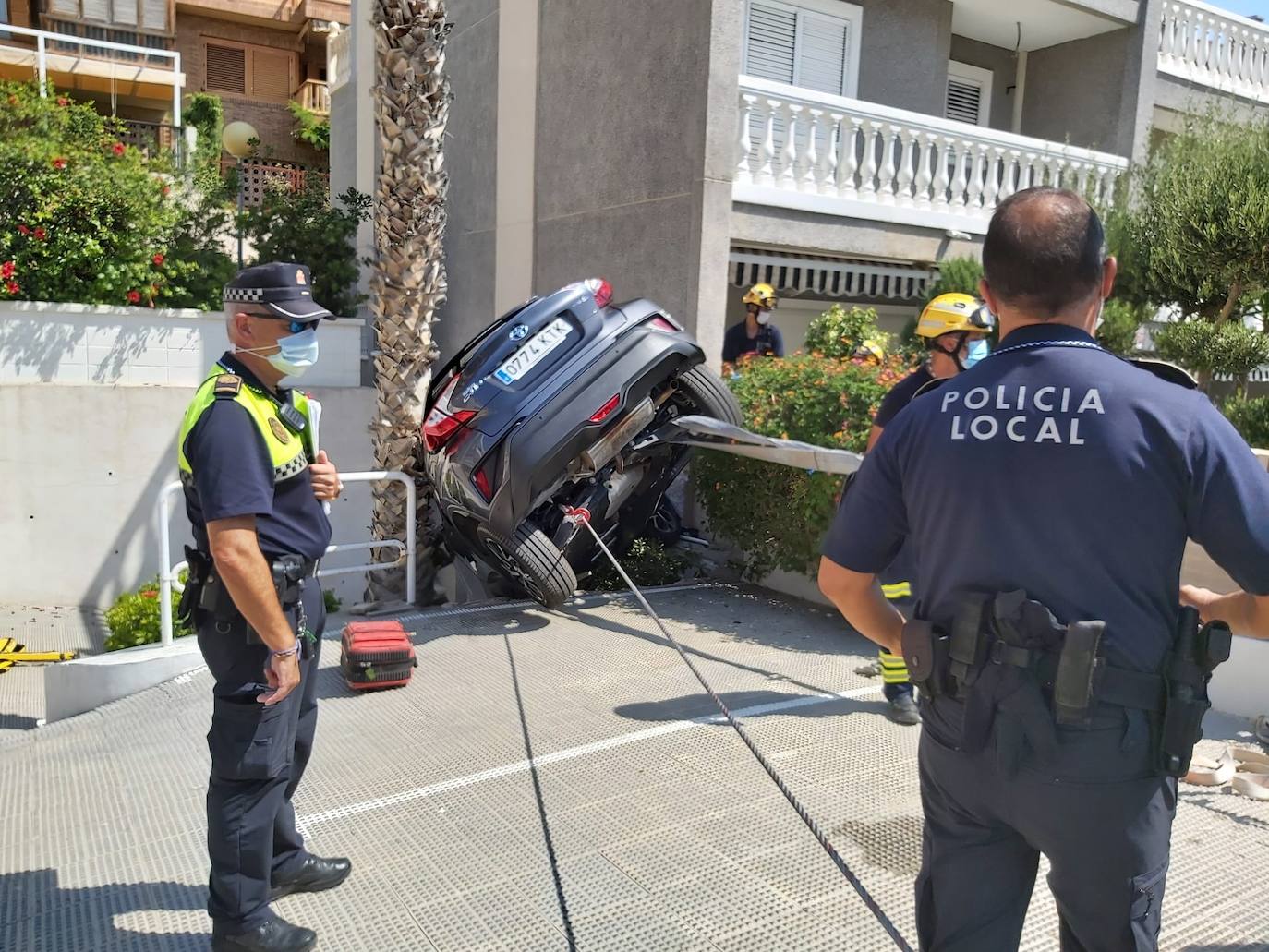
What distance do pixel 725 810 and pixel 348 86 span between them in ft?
52.6

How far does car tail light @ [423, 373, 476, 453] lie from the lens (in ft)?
19.1

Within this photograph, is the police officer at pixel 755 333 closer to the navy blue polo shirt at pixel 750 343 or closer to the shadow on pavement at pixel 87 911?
the navy blue polo shirt at pixel 750 343

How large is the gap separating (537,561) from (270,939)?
3142 millimetres

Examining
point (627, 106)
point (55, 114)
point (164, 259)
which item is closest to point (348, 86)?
point (55, 114)

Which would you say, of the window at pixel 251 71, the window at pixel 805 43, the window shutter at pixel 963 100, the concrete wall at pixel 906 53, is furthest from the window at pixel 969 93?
the window at pixel 251 71

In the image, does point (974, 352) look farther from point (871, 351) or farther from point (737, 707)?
point (871, 351)

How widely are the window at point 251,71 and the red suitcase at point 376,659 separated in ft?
102

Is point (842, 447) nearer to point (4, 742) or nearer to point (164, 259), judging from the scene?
point (4, 742)

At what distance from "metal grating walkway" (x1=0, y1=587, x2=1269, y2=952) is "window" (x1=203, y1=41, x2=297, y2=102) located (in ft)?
104

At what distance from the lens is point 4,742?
502 cm

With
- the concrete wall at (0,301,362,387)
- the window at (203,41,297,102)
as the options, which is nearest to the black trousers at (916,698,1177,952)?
the concrete wall at (0,301,362,387)

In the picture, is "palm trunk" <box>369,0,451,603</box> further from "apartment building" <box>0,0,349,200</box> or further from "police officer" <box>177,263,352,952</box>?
"apartment building" <box>0,0,349,200</box>

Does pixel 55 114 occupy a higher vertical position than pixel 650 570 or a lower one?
higher

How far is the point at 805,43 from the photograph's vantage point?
11.9 metres
